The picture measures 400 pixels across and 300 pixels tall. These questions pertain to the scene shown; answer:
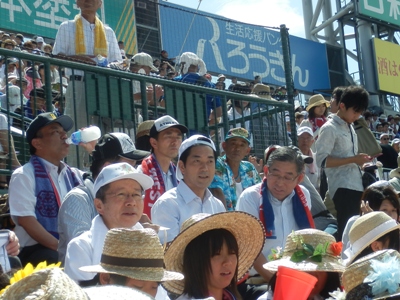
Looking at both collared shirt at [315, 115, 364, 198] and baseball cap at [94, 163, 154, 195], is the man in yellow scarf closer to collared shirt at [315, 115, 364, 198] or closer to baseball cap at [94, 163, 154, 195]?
collared shirt at [315, 115, 364, 198]

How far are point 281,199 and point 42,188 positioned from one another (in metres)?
1.66

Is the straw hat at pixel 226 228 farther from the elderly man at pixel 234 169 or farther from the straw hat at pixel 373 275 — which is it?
the elderly man at pixel 234 169

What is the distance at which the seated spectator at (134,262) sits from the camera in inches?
134

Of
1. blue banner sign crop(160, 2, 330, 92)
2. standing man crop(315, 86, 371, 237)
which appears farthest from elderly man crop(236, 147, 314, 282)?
blue banner sign crop(160, 2, 330, 92)

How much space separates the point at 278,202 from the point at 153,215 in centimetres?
99

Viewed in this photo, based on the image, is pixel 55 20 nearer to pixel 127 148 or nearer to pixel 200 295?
pixel 127 148

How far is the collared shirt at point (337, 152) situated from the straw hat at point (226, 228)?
9.42 feet

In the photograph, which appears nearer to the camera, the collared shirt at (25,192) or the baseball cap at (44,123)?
the collared shirt at (25,192)

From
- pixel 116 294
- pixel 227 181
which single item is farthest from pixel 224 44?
pixel 116 294

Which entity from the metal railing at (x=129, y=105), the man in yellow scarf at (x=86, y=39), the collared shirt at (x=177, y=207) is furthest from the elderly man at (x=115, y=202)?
the man in yellow scarf at (x=86, y=39)

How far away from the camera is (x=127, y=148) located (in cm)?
529

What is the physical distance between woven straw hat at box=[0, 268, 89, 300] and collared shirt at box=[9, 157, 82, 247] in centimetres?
334

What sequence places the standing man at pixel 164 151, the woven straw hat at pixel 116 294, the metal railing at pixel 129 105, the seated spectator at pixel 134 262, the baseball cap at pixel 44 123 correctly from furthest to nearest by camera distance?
the metal railing at pixel 129 105 → the standing man at pixel 164 151 → the baseball cap at pixel 44 123 → the seated spectator at pixel 134 262 → the woven straw hat at pixel 116 294

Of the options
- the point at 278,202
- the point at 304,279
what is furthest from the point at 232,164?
the point at 304,279
